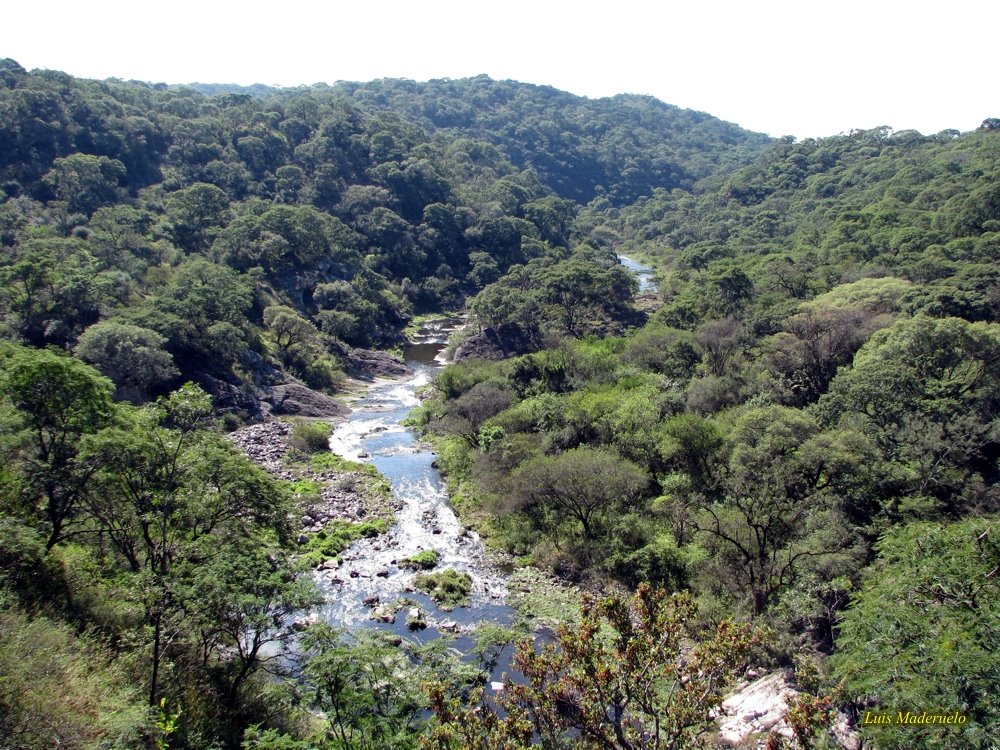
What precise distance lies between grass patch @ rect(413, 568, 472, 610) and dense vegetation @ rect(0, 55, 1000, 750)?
36 centimetres

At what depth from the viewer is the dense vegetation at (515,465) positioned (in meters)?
10.9

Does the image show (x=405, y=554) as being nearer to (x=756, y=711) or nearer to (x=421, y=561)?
(x=421, y=561)

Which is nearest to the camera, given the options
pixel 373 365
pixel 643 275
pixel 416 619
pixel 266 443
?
pixel 416 619

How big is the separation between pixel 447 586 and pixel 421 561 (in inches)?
105

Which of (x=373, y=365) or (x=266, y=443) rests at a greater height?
(x=373, y=365)

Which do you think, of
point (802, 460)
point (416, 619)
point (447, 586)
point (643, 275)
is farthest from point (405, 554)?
point (643, 275)

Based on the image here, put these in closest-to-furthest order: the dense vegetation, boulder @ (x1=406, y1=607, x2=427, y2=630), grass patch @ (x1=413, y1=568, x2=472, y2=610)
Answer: the dense vegetation → boulder @ (x1=406, y1=607, x2=427, y2=630) → grass patch @ (x1=413, y1=568, x2=472, y2=610)

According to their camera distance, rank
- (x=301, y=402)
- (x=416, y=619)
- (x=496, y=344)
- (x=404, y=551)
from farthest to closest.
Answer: (x=496, y=344)
(x=301, y=402)
(x=404, y=551)
(x=416, y=619)

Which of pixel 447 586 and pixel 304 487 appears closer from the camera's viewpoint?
pixel 447 586

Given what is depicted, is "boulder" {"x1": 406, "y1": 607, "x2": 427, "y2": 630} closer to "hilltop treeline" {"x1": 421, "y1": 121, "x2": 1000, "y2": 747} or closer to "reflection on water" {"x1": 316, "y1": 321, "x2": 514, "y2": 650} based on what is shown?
"reflection on water" {"x1": 316, "y1": 321, "x2": 514, "y2": 650}

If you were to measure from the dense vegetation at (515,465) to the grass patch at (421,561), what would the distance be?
2.62m

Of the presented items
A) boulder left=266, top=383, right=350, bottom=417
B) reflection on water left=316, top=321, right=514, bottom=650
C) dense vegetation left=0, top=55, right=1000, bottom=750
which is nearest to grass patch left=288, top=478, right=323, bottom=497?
dense vegetation left=0, top=55, right=1000, bottom=750

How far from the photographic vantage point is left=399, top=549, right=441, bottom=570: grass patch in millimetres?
27531

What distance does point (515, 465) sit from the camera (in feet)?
108
